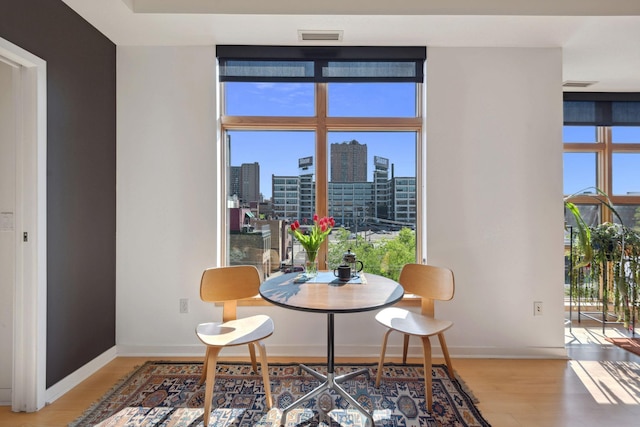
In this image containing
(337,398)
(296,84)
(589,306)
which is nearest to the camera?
(337,398)

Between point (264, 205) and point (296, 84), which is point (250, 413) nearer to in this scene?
point (264, 205)

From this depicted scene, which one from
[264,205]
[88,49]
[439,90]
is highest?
[88,49]

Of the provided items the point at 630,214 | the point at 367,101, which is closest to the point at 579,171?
the point at 630,214

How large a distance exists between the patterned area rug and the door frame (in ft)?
1.48

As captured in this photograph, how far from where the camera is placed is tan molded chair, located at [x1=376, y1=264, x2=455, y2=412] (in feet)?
6.12

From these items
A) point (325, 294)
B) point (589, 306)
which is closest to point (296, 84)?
point (325, 294)

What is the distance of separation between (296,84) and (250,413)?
2.60 m

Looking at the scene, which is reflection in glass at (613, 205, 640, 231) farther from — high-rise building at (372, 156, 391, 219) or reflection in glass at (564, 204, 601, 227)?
high-rise building at (372, 156, 391, 219)

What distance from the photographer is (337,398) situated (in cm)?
195

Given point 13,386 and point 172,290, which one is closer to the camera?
point 13,386

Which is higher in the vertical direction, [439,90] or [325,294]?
[439,90]

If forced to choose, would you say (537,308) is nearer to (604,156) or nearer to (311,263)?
(311,263)

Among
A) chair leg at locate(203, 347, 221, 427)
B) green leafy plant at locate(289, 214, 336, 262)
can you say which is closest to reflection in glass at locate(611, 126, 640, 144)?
green leafy plant at locate(289, 214, 336, 262)

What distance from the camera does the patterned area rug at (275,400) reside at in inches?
69.8
